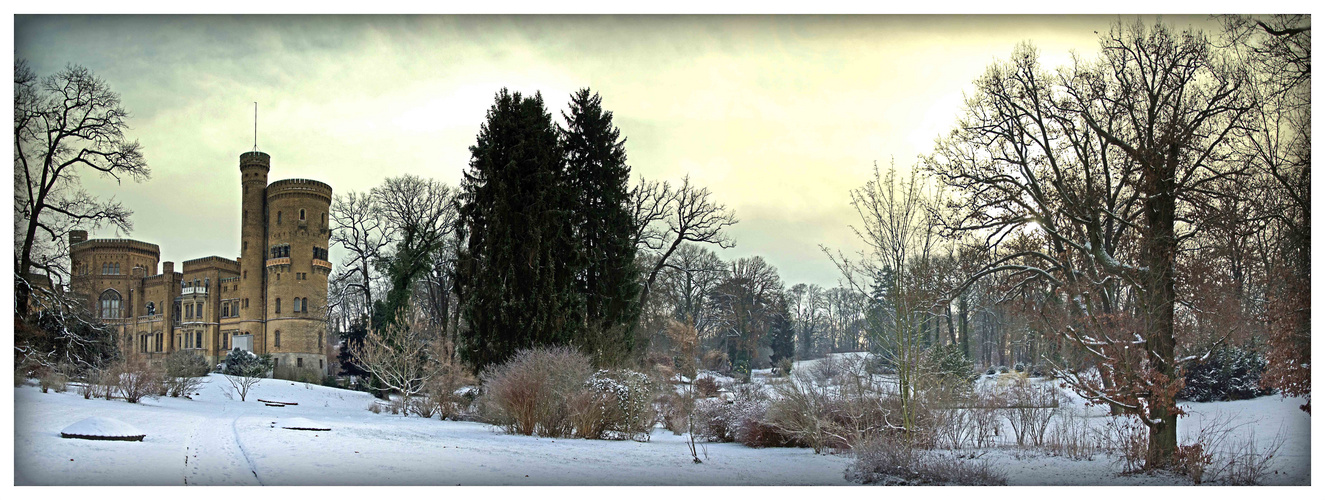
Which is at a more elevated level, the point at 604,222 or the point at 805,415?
the point at 604,222

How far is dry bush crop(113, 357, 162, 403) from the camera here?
41.4 feet

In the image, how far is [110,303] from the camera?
1723 centimetres

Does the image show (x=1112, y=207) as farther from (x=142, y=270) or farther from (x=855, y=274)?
(x=142, y=270)

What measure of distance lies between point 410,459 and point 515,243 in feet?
25.6

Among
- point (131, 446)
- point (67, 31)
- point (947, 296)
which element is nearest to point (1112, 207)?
point (947, 296)

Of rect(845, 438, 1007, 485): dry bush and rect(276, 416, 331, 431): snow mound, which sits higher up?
rect(845, 438, 1007, 485): dry bush

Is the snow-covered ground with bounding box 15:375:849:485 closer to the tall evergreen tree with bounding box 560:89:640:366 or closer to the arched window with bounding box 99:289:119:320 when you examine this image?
the arched window with bounding box 99:289:119:320

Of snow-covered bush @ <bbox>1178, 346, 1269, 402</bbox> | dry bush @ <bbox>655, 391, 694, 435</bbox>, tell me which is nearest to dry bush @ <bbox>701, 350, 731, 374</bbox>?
snow-covered bush @ <bbox>1178, 346, 1269, 402</bbox>

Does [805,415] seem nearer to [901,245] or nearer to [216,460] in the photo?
[901,245]

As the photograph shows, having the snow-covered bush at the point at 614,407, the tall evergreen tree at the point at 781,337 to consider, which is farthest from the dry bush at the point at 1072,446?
the tall evergreen tree at the point at 781,337

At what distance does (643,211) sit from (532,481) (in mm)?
15690

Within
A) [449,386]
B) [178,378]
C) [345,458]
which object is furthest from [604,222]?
[345,458]

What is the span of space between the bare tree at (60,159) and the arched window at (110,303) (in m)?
6.57

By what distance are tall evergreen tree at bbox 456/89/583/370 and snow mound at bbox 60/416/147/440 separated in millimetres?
7589
